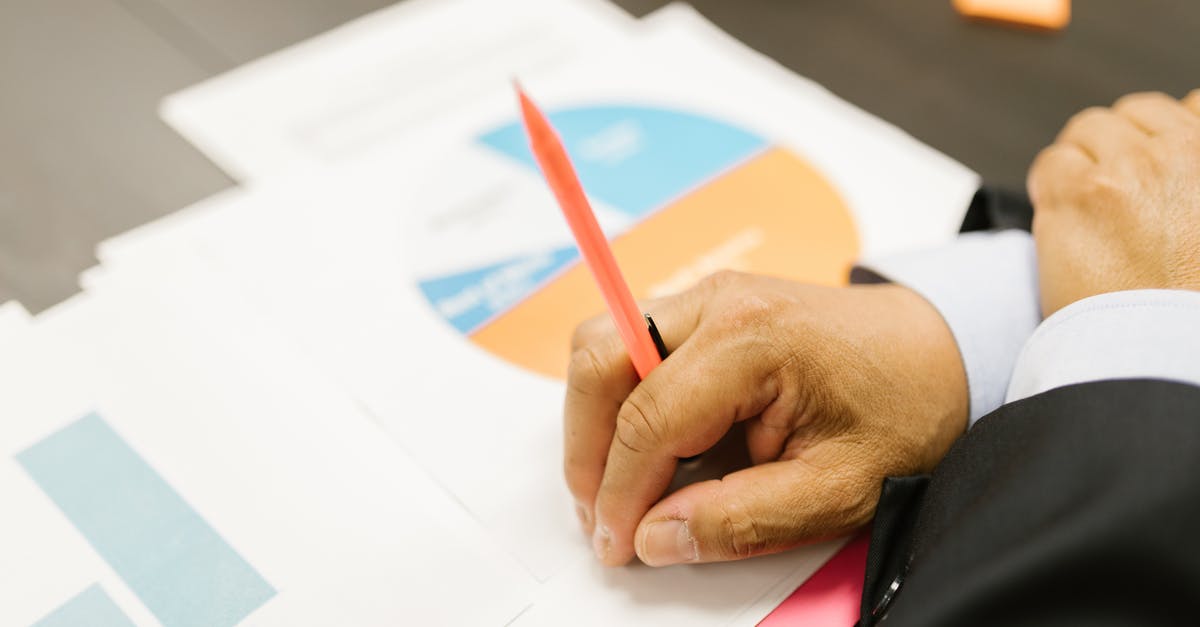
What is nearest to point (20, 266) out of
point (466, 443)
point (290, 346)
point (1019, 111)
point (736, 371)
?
point (290, 346)

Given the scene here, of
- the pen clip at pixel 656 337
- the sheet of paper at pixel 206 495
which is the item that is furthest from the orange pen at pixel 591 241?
the sheet of paper at pixel 206 495

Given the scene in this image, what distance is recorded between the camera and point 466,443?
0.47 meters

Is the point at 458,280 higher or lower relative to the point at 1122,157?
lower

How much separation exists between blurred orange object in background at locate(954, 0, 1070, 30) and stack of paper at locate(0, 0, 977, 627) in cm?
19

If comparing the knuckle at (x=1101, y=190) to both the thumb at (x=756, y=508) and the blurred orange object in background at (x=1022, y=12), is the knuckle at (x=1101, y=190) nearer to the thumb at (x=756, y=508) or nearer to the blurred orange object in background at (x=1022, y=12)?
the thumb at (x=756, y=508)

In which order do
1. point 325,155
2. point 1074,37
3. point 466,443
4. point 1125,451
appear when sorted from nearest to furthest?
point 1125,451
point 466,443
point 325,155
point 1074,37

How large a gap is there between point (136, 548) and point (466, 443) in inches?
6.0

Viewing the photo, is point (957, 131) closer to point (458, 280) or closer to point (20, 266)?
point (458, 280)

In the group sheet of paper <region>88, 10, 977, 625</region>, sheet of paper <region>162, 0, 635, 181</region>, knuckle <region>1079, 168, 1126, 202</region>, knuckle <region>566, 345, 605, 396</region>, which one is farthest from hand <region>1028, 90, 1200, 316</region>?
sheet of paper <region>162, 0, 635, 181</region>

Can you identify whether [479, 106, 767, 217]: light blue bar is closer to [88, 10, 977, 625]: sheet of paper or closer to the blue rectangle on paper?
[88, 10, 977, 625]: sheet of paper

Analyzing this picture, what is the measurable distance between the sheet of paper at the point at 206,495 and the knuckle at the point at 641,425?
87 mm

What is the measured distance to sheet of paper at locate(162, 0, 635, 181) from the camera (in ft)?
2.06

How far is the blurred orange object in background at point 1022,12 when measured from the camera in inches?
30.2

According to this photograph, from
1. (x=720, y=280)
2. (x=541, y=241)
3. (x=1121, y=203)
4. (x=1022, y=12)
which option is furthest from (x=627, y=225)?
(x=1022, y=12)
